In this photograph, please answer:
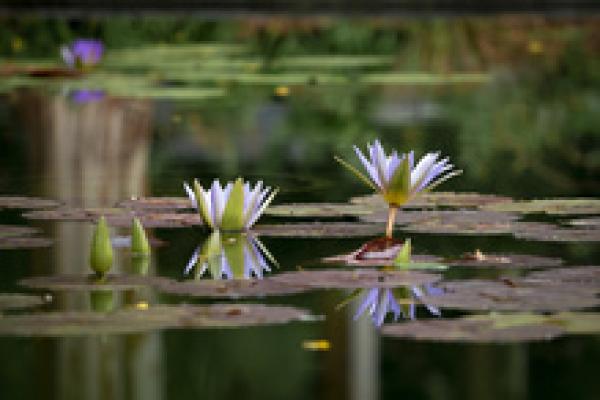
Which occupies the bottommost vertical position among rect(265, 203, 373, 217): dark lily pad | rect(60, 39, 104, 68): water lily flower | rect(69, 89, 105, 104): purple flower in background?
rect(265, 203, 373, 217): dark lily pad

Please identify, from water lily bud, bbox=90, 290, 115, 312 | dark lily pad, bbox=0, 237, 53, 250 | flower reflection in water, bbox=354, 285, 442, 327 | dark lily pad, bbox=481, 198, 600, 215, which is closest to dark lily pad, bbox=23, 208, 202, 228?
dark lily pad, bbox=0, 237, 53, 250

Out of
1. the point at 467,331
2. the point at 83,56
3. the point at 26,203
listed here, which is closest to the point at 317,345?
the point at 467,331

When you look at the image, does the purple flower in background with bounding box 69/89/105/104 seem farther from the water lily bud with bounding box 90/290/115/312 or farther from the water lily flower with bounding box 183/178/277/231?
the water lily bud with bounding box 90/290/115/312

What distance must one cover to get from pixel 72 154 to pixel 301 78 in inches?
203

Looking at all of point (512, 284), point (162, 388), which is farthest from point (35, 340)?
point (512, 284)

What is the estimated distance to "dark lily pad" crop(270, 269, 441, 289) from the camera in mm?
4668

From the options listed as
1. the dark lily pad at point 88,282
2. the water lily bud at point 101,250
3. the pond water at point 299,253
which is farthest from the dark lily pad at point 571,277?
the water lily bud at point 101,250

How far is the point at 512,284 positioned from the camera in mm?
4652

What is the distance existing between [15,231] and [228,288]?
1238mm

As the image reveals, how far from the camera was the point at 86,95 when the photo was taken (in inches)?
477

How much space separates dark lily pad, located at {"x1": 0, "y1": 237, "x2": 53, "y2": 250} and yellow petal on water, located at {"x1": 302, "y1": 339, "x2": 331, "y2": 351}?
5.06 ft

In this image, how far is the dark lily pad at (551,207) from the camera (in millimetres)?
6074

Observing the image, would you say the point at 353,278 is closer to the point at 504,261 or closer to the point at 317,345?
the point at 504,261

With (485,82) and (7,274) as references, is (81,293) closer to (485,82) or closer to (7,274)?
(7,274)
